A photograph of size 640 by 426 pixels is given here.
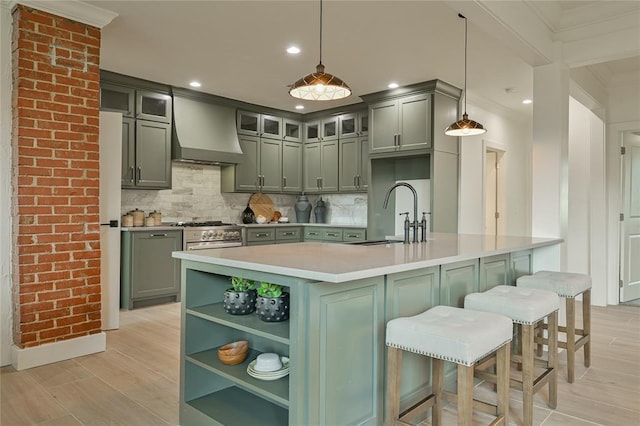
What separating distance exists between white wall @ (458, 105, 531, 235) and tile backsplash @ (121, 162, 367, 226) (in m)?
1.59

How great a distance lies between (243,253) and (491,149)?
5.41 metres

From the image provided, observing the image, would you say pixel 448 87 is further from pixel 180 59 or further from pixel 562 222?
pixel 180 59

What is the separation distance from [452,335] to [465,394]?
237mm

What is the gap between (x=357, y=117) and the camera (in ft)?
20.4

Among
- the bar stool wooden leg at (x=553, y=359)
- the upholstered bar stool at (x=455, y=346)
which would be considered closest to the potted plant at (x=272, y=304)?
the upholstered bar stool at (x=455, y=346)

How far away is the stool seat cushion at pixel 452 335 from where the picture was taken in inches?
66.4

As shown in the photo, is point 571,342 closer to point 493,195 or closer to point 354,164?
point 354,164

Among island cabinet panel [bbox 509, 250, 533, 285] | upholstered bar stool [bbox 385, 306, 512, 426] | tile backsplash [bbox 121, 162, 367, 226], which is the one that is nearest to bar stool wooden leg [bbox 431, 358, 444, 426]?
upholstered bar stool [bbox 385, 306, 512, 426]

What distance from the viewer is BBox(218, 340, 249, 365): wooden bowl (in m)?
2.09

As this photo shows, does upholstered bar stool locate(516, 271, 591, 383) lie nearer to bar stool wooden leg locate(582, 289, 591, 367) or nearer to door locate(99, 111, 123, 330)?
bar stool wooden leg locate(582, 289, 591, 367)

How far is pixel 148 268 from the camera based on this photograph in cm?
479

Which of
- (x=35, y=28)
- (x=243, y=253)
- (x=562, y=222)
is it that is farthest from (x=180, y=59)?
(x=562, y=222)

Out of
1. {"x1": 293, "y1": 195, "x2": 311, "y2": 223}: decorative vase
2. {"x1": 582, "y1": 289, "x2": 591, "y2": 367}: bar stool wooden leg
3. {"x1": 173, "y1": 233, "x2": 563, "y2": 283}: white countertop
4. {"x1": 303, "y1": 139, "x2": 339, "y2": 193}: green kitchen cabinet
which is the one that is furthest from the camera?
{"x1": 293, "y1": 195, "x2": 311, "y2": 223}: decorative vase

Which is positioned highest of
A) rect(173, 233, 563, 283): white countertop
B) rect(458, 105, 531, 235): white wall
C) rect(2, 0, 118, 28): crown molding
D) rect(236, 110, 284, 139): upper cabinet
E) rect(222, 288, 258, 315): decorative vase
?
rect(2, 0, 118, 28): crown molding
